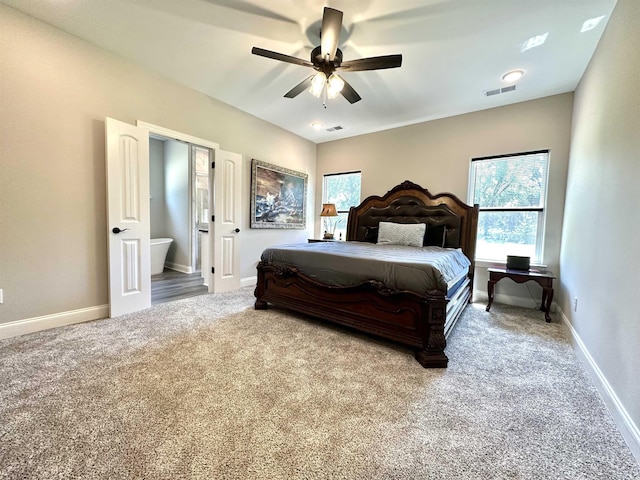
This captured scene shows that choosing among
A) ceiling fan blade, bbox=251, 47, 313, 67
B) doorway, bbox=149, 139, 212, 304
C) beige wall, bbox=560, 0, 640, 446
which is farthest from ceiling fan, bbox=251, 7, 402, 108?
doorway, bbox=149, 139, 212, 304

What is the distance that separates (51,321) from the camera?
2500 millimetres

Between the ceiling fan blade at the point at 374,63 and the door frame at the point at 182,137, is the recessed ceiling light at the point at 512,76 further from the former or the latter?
the door frame at the point at 182,137

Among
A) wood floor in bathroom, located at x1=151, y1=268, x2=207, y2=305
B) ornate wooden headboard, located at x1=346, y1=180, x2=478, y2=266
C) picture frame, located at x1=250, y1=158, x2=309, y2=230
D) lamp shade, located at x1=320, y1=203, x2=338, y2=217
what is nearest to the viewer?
wood floor in bathroom, located at x1=151, y1=268, x2=207, y2=305

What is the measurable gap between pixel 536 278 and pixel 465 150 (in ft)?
6.86

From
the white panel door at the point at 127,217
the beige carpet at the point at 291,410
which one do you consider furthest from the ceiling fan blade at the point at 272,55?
the beige carpet at the point at 291,410

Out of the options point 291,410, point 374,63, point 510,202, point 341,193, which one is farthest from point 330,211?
point 291,410

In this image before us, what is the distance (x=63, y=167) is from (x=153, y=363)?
2.17 m

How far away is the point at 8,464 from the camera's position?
110cm

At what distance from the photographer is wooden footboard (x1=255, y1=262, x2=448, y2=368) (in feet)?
6.56

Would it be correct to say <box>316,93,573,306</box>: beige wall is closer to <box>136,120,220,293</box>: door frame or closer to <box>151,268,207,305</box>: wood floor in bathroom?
<box>136,120,220,293</box>: door frame

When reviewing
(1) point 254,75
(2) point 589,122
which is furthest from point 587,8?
(1) point 254,75

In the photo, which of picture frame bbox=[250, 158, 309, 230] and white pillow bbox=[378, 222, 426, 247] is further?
picture frame bbox=[250, 158, 309, 230]

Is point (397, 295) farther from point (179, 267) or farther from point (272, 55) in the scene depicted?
point (179, 267)

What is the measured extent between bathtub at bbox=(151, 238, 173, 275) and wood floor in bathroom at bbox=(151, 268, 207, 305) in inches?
5.4
